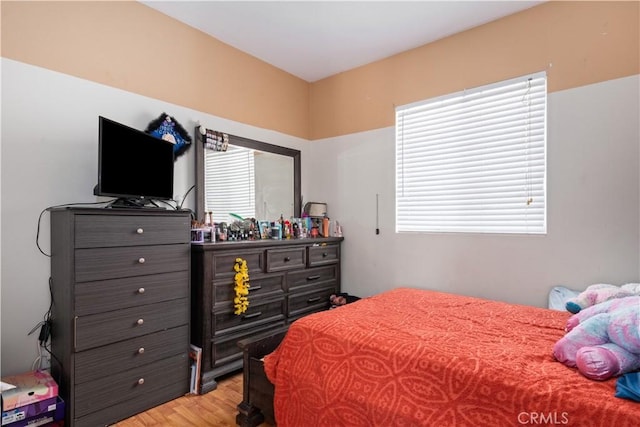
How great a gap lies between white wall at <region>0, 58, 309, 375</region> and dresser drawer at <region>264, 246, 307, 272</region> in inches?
52.1

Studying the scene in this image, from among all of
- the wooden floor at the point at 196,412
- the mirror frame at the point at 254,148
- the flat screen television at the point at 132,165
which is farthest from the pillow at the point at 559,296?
the flat screen television at the point at 132,165

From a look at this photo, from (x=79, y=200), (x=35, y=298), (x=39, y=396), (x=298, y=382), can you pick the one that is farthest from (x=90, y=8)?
(x=298, y=382)

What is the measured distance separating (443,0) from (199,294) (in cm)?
279

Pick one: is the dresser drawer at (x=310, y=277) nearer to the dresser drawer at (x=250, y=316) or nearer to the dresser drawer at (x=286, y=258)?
the dresser drawer at (x=286, y=258)

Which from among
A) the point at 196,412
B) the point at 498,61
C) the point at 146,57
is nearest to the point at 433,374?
the point at 196,412

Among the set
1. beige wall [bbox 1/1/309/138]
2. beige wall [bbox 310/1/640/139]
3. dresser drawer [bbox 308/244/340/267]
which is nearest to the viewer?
beige wall [bbox 1/1/309/138]

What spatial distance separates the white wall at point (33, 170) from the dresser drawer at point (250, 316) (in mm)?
1044

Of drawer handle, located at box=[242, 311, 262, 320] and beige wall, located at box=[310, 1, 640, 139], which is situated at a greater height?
beige wall, located at box=[310, 1, 640, 139]

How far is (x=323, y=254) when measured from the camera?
3377 mm

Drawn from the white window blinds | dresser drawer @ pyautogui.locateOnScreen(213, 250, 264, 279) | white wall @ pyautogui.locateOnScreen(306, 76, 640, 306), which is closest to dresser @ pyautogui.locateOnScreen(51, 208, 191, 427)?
dresser drawer @ pyautogui.locateOnScreen(213, 250, 264, 279)

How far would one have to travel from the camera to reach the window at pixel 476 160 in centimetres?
258

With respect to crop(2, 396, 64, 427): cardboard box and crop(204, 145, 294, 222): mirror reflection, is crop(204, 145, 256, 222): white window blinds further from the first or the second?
crop(2, 396, 64, 427): cardboard box

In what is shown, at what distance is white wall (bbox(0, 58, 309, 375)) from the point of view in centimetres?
192

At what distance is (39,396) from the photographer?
1.72m
